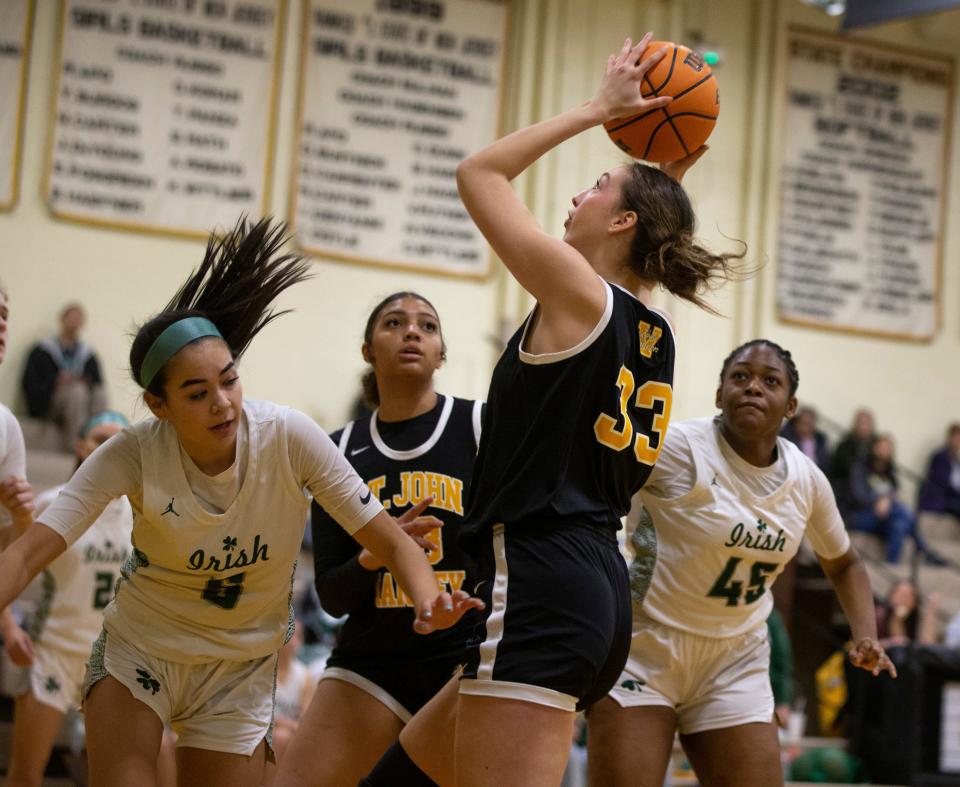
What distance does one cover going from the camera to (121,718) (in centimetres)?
338

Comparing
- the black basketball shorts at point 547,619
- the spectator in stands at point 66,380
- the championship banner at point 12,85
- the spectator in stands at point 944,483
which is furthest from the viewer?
the spectator in stands at point 944,483

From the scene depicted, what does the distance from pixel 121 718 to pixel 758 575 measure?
2135mm

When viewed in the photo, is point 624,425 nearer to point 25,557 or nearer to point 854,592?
point 25,557

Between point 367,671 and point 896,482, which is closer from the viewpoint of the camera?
point 367,671

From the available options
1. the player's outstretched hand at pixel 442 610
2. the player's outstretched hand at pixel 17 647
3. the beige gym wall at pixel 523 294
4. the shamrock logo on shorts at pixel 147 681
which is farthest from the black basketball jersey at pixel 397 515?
the beige gym wall at pixel 523 294

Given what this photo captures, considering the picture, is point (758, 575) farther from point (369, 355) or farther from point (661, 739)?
point (369, 355)

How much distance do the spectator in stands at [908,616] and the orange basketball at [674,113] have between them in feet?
21.6

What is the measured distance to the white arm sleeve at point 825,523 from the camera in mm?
4418

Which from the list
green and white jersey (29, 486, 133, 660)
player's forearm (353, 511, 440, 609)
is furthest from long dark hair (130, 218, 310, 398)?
green and white jersey (29, 486, 133, 660)

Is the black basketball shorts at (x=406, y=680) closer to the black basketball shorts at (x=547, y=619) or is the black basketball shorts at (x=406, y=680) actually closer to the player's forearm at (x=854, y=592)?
the black basketball shorts at (x=547, y=619)

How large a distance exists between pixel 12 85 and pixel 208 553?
8833mm

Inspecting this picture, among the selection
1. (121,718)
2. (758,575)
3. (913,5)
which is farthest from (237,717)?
(913,5)

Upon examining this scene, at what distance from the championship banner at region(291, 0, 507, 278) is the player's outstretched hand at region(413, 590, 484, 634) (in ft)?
29.8

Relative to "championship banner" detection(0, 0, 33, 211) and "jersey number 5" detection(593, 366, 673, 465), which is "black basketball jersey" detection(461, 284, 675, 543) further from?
"championship banner" detection(0, 0, 33, 211)
